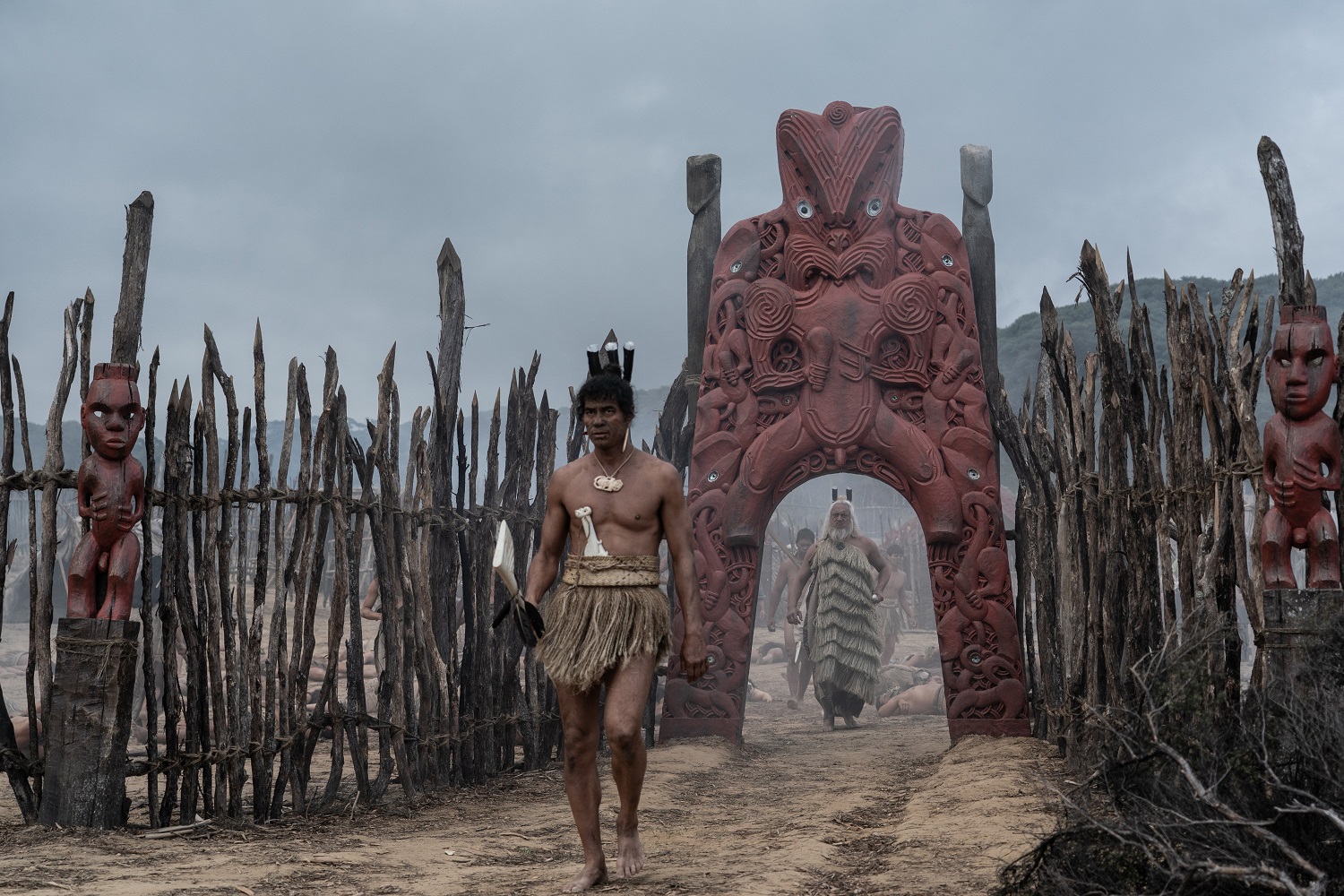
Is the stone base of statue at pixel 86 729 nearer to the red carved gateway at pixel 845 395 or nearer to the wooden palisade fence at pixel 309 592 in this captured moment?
the wooden palisade fence at pixel 309 592

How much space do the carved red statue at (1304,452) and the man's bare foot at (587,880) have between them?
244cm

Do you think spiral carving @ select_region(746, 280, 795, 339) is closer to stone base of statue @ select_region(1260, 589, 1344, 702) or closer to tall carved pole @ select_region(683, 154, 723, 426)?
tall carved pole @ select_region(683, 154, 723, 426)

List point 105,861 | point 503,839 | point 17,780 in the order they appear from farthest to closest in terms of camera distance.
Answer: point 503,839 < point 17,780 < point 105,861

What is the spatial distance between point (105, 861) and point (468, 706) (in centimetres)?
275

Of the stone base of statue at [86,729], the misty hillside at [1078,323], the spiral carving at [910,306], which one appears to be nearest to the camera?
the stone base of statue at [86,729]

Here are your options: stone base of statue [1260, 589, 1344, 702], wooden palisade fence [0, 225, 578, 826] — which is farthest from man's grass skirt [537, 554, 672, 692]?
stone base of statue [1260, 589, 1344, 702]

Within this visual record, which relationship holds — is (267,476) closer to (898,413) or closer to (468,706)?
(468,706)

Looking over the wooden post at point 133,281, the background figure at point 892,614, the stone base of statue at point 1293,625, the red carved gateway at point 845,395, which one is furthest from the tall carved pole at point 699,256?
the background figure at point 892,614

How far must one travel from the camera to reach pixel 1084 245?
6.00 meters

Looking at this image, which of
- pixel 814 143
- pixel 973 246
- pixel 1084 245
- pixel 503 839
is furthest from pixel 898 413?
pixel 503 839

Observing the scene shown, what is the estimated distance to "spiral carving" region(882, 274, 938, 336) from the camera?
8.38 meters

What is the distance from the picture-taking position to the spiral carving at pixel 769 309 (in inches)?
336

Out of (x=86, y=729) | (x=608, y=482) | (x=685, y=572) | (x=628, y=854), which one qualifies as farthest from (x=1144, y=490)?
(x=86, y=729)

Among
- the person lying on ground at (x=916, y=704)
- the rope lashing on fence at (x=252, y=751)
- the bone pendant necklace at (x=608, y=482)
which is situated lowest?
the person lying on ground at (x=916, y=704)
